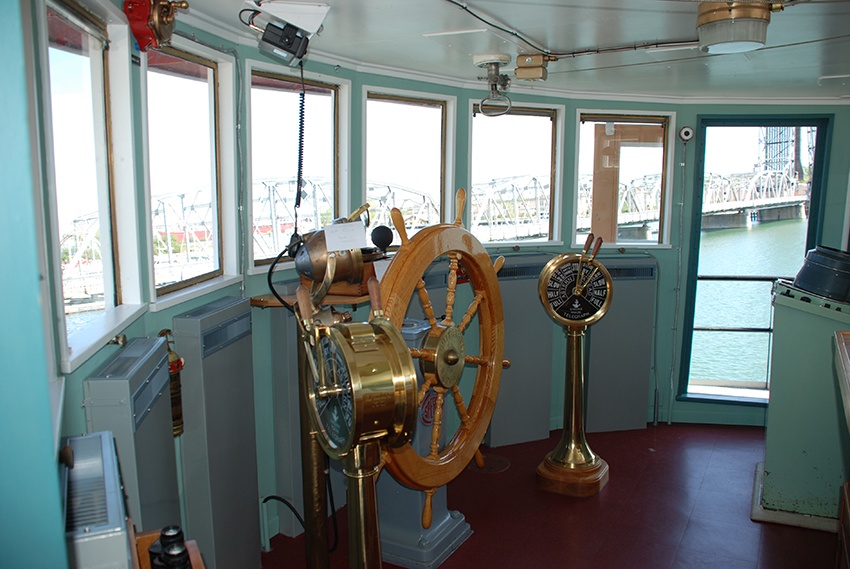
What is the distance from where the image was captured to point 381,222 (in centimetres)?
386

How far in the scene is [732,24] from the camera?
7.36 feet

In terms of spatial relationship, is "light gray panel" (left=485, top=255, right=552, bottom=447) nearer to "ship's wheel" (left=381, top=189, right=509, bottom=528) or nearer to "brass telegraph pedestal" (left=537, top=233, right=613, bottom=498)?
"brass telegraph pedestal" (left=537, top=233, right=613, bottom=498)

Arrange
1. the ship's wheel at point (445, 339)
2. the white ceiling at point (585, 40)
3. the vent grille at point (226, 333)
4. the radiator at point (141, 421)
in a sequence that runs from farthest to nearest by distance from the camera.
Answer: the vent grille at point (226, 333), the white ceiling at point (585, 40), the ship's wheel at point (445, 339), the radiator at point (141, 421)

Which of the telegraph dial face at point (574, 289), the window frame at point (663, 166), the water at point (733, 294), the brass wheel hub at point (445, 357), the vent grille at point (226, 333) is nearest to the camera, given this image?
the brass wheel hub at point (445, 357)

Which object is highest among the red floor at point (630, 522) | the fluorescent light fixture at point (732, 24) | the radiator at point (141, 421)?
the fluorescent light fixture at point (732, 24)

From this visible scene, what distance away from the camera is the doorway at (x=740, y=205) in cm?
469

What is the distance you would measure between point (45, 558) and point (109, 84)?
1553 mm

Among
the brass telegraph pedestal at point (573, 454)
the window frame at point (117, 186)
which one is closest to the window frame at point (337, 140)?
the window frame at point (117, 186)

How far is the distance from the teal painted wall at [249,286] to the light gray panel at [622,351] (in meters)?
0.22

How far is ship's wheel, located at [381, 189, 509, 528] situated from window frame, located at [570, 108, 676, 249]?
2342 mm

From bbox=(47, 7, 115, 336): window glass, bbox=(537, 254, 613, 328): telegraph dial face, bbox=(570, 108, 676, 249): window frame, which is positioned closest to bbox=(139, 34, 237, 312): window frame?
bbox=(47, 7, 115, 336): window glass

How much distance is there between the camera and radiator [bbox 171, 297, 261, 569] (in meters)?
2.38

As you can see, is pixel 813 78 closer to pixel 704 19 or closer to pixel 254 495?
pixel 704 19

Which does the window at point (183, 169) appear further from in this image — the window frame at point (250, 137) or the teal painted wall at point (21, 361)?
the teal painted wall at point (21, 361)
